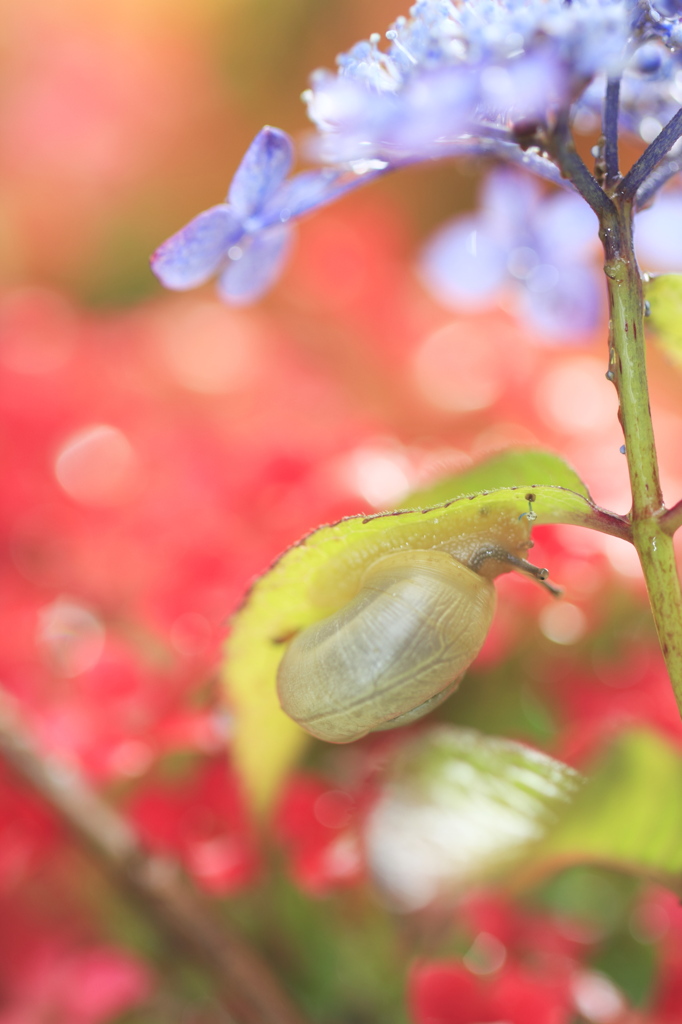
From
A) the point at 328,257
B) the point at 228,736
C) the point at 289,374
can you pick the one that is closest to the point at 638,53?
the point at 228,736

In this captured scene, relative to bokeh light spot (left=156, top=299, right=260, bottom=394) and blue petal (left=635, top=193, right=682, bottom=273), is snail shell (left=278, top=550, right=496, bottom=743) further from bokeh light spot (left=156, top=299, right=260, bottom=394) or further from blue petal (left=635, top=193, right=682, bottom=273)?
bokeh light spot (left=156, top=299, right=260, bottom=394)

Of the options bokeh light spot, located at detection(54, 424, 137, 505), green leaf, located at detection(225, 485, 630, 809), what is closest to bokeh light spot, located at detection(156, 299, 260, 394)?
bokeh light spot, located at detection(54, 424, 137, 505)

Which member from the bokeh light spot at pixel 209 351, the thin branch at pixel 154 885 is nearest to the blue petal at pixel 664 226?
the thin branch at pixel 154 885

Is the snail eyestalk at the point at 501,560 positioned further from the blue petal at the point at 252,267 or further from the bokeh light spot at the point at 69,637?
the bokeh light spot at the point at 69,637

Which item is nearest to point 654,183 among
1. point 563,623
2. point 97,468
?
point 563,623

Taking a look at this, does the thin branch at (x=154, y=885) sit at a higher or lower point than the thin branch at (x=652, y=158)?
lower

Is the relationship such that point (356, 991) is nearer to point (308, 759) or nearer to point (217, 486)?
point (308, 759)

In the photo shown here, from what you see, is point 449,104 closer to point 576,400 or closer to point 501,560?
point 501,560
